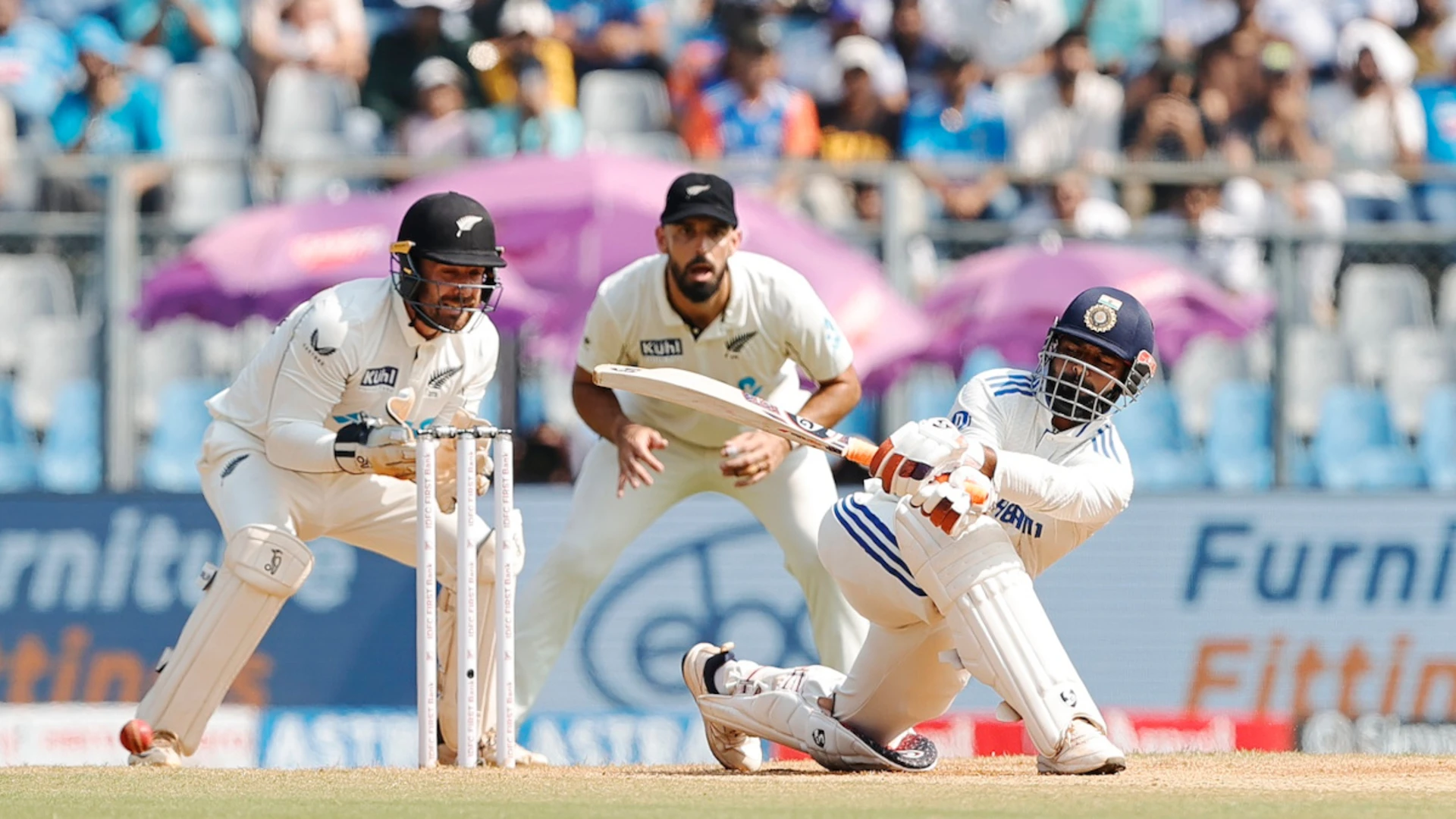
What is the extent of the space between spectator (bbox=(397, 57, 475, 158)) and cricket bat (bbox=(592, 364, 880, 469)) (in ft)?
21.4

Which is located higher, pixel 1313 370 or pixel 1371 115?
pixel 1371 115

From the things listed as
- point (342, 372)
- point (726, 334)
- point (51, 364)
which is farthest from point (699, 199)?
point (51, 364)

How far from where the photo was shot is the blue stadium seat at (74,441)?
11352 millimetres

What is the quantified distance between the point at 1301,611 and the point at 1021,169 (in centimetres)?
292

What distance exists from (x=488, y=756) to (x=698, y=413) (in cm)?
150

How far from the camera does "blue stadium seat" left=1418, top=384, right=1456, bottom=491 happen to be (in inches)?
471

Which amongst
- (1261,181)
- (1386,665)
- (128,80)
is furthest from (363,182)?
(1386,665)

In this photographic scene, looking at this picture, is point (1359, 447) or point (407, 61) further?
point (407, 61)

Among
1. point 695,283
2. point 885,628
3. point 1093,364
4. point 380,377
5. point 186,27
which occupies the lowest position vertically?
point 885,628

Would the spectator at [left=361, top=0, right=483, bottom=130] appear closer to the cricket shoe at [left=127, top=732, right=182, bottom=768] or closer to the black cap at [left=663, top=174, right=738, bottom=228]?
the black cap at [left=663, top=174, right=738, bottom=228]

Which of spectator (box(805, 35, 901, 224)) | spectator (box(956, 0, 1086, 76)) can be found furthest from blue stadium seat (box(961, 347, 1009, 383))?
spectator (box(956, 0, 1086, 76))

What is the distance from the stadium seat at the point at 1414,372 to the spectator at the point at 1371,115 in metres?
0.95

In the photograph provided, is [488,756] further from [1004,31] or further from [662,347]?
[1004,31]

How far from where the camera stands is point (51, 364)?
11.5 m
